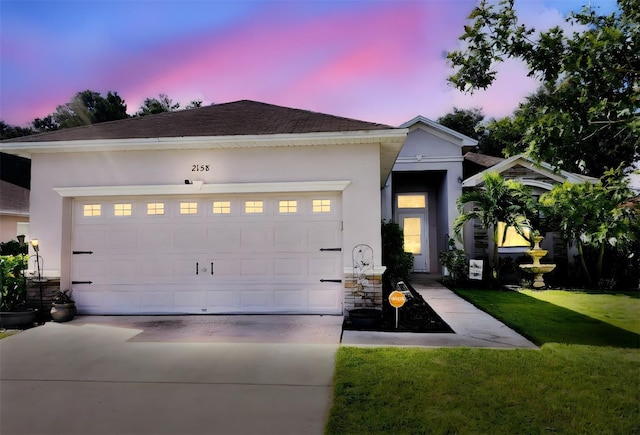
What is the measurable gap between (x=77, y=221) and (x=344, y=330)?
561 centimetres

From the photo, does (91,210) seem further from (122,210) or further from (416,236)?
(416,236)

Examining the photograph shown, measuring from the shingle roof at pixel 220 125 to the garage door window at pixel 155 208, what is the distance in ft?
4.22

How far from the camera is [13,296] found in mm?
7637

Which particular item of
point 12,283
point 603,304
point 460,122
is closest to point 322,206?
point 12,283

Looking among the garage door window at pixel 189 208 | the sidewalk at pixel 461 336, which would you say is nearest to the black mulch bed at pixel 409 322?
the sidewalk at pixel 461 336

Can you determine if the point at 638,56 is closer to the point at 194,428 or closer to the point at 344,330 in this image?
the point at 344,330

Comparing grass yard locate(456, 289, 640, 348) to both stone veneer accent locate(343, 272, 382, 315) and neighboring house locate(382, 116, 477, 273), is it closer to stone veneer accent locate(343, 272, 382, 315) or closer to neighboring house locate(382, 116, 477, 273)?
stone veneer accent locate(343, 272, 382, 315)

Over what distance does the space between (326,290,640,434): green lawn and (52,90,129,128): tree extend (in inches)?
972

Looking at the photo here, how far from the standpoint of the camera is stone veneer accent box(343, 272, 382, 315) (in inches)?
288

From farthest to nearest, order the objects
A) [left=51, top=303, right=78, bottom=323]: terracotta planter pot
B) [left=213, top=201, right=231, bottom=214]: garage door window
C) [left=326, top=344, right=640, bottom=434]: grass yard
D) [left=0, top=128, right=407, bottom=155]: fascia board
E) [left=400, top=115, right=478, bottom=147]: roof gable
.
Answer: [left=400, top=115, right=478, bottom=147]: roof gable, [left=213, top=201, right=231, bottom=214]: garage door window, [left=51, top=303, right=78, bottom=323]: terracotta planter pot, [left=0, top=128, right=407, bottom=155]: fascia board, [left=326, top=344, right=640, bottom=434]: grass yard

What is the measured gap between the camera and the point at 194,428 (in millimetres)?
3414

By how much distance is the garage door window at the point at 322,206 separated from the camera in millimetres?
7727

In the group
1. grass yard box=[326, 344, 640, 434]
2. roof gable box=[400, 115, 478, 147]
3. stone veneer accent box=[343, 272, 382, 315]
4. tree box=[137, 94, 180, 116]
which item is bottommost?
grass yard box=[326, 344, 640, 434]

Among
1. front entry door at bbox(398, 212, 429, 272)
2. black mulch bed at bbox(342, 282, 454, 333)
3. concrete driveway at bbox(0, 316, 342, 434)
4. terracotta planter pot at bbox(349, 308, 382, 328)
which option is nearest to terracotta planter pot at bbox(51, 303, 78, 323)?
concrete driveway at bbox(0, 316, 342, 434)
